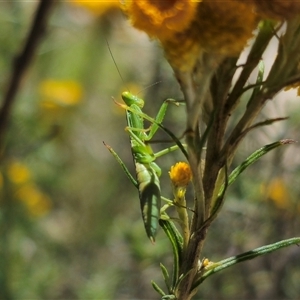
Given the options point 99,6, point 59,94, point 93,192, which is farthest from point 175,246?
point 93,192

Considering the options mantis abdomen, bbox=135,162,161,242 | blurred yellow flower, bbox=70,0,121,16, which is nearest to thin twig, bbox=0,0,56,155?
mantis abdomen, bbox=135,162,161,242

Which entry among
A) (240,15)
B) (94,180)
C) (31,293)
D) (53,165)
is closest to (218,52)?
(240,15)

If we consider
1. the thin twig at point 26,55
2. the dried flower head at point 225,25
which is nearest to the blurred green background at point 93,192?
the thin twig at point 26,55

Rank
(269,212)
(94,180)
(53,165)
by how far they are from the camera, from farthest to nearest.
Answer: (94,180) → (53,165) → (269,212)

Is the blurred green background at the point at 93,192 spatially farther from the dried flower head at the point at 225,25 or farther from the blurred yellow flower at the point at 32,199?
the dried flower head at the point at 225,25

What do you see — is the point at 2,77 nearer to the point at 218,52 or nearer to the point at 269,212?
the point at 269,212
